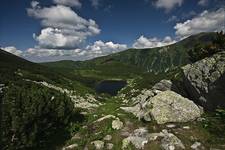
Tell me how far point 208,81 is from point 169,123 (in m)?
6.60

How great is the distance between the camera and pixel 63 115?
2844 cm

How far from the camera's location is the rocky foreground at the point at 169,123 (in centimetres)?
2300

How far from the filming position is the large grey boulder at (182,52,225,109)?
2734 cm

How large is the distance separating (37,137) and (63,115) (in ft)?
→ 13.8

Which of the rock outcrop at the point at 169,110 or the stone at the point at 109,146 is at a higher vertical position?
the rock outcrop at the point at 169,110

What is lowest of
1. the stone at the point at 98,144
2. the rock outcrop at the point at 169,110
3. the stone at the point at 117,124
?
the stone at the point at 98,144

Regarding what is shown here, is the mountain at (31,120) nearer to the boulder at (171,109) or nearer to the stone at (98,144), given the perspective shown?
the stone at (98,144)

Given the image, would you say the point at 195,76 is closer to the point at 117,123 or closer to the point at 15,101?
the point at 117,123

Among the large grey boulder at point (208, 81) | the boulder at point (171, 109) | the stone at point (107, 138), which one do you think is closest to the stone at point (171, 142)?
the boulder at point (171, 109)

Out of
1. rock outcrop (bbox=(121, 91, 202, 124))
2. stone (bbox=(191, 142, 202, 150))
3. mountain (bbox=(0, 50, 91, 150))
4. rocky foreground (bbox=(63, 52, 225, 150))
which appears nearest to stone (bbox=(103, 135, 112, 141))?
rocky foreground (bbox=(63, 52, 225, 150))

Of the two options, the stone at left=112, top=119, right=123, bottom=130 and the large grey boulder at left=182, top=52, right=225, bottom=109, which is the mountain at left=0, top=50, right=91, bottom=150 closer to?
the stone at left=112, top=119, right=123, bottom=130

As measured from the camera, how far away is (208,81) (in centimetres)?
2864


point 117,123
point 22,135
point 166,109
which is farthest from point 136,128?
point 22,135

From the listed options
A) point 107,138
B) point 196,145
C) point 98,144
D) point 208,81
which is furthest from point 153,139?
point 208,81
